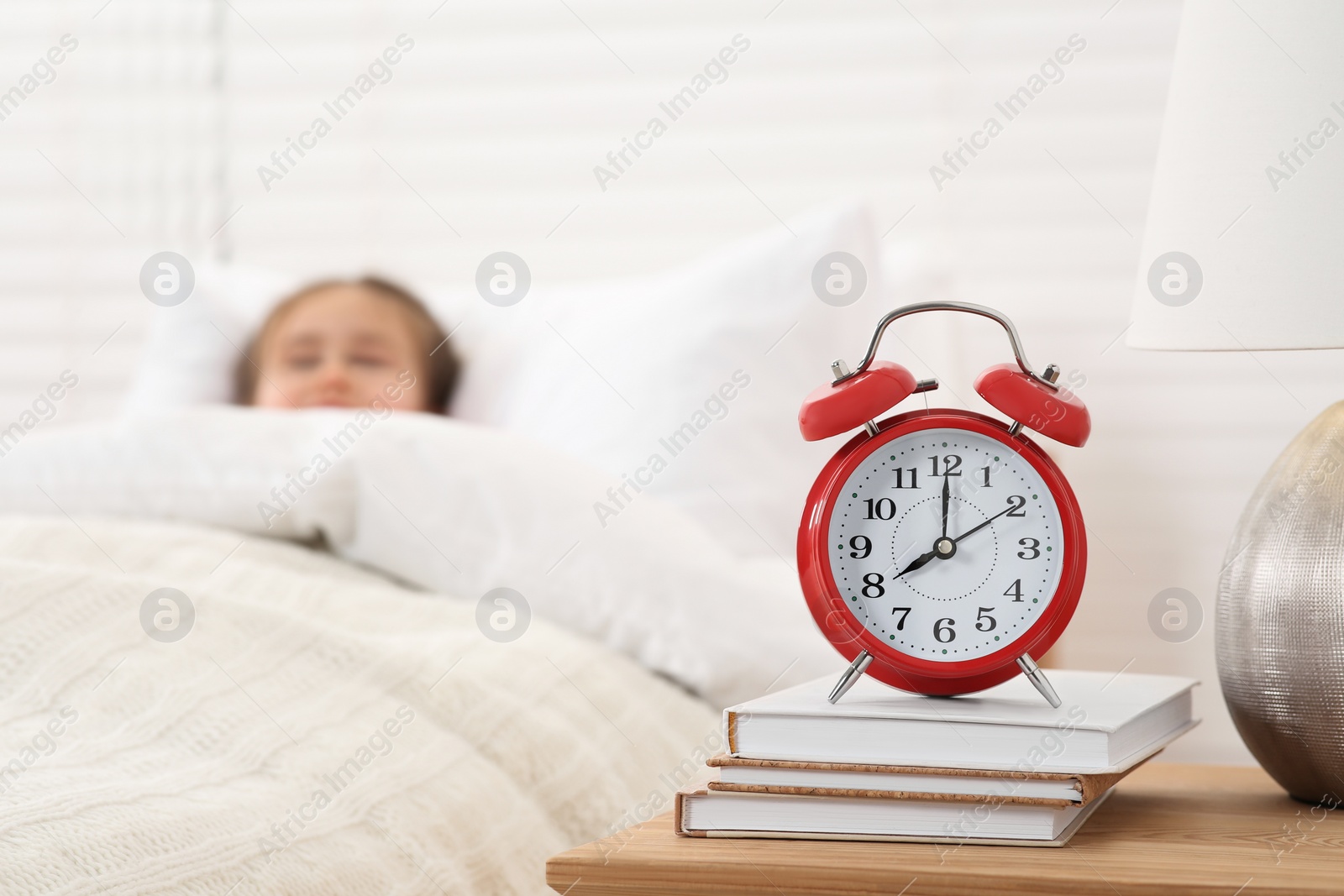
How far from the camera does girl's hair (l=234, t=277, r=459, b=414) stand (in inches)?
69.4

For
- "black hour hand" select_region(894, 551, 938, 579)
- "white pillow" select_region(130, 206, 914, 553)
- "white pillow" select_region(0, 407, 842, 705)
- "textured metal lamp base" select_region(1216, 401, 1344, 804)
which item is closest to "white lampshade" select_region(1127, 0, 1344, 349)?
"textured metal lamp base" select_region(1216, 401, 1344, 804)

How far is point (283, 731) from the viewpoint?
0.82m

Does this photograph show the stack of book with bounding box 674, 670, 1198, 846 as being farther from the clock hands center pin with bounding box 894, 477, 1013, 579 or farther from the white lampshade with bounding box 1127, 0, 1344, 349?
the white lampshade with bounding box 1127, 0, 1344, 349

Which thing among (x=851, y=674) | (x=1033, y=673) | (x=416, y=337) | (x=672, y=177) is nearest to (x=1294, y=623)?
(x=1033, y=673)

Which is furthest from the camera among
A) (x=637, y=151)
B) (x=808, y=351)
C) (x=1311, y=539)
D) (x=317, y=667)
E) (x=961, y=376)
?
(x=637, y=151)

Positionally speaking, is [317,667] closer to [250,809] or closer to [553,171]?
[250,809]

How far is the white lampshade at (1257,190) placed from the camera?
0.77 meters

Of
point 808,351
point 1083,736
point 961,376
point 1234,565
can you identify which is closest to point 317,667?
point 1083,736

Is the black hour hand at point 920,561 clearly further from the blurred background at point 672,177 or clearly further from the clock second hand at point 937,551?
the blurred background at point 672,177

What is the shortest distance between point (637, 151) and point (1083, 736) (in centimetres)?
152

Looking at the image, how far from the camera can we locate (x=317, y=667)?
917 millimetres

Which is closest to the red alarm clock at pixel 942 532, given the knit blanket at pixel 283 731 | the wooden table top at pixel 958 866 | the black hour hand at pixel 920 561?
the black hour hand at pixel 920 561

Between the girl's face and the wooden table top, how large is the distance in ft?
3.76

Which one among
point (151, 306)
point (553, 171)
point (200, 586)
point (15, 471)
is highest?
point (553, 171)
